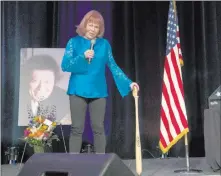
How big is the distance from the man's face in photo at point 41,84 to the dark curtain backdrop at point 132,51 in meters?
0.39

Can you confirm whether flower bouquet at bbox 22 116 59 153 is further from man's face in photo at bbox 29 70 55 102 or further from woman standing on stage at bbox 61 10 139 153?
woman standing on stage at bbox 61 10 139 153

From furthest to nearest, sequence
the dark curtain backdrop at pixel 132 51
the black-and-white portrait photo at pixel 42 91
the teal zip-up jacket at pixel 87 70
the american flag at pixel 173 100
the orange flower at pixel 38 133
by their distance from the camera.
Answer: the dark curtain backdrop at pixel 132 51 < the black-and-white portrait photo at pixel 42 91 < the orange flower at pixel 38 133 < the american flag at pixel 173 100 < the teal zip-up jacket at pixel 87 70

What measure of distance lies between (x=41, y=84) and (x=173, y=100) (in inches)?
57.4

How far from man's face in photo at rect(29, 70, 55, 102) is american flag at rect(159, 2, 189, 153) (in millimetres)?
1304

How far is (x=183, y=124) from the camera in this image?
271cm

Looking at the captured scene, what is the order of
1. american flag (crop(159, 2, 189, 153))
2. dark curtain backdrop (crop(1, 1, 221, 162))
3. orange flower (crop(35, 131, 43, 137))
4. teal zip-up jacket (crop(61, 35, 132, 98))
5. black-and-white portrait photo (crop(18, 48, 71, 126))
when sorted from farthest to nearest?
dark curtain backdrop (crop(1, 1, 221, 162)) < black-and-white portrait photo (crop(18, 48, 71, 126)) < orange flower (crop(35, 131, 43, 137)) < american flag (crop(159, 2, 189, 153)) < teal zip-up jacket (crop(61, 35, 132, 98))

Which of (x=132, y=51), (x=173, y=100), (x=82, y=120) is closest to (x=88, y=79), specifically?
(x=82, y=120)

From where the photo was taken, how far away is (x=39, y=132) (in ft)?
10.9

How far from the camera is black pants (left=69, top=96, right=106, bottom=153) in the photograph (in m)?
2.27

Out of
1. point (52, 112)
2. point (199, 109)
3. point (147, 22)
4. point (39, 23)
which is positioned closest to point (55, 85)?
point (52, 112)

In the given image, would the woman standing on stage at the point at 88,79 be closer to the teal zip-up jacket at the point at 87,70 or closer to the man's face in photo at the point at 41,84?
the teal zip-up jacket at the point at 87,70

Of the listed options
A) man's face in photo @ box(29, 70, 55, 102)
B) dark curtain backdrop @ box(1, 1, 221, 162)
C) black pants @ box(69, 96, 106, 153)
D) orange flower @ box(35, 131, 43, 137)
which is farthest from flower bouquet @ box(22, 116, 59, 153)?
black pants @ box(69, 96, 106, 153)

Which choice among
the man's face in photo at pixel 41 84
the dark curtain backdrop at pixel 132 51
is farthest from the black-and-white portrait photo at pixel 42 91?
the dark curtain backdrop at pixel 132 51

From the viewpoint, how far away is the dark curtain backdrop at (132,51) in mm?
3816
